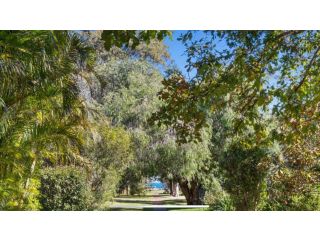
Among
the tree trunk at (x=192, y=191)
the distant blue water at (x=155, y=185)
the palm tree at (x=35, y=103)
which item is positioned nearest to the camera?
the palm tree at (x=35, y=103)

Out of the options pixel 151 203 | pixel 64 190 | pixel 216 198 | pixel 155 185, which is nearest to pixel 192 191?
pixel 216 198

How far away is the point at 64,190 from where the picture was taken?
17.2 feet

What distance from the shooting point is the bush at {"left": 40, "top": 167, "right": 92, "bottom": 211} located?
5105 mm

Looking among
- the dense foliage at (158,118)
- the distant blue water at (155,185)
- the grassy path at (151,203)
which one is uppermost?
the dense foliage at (158,118)

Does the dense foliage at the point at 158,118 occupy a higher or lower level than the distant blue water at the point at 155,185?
higher

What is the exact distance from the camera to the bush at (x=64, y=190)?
511 centimetres

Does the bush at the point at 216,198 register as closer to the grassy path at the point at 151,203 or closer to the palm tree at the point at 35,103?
the grassy path at the point at 151,203

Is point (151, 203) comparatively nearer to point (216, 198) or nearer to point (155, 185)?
point (155, 185)

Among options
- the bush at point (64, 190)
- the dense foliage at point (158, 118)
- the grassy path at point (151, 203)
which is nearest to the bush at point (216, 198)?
the dense foliage at point (158, 118)

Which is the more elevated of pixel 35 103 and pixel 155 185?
pixel 35 103

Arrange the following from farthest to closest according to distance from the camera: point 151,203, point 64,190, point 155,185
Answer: point 64,190, point 155,185, point 151,203
